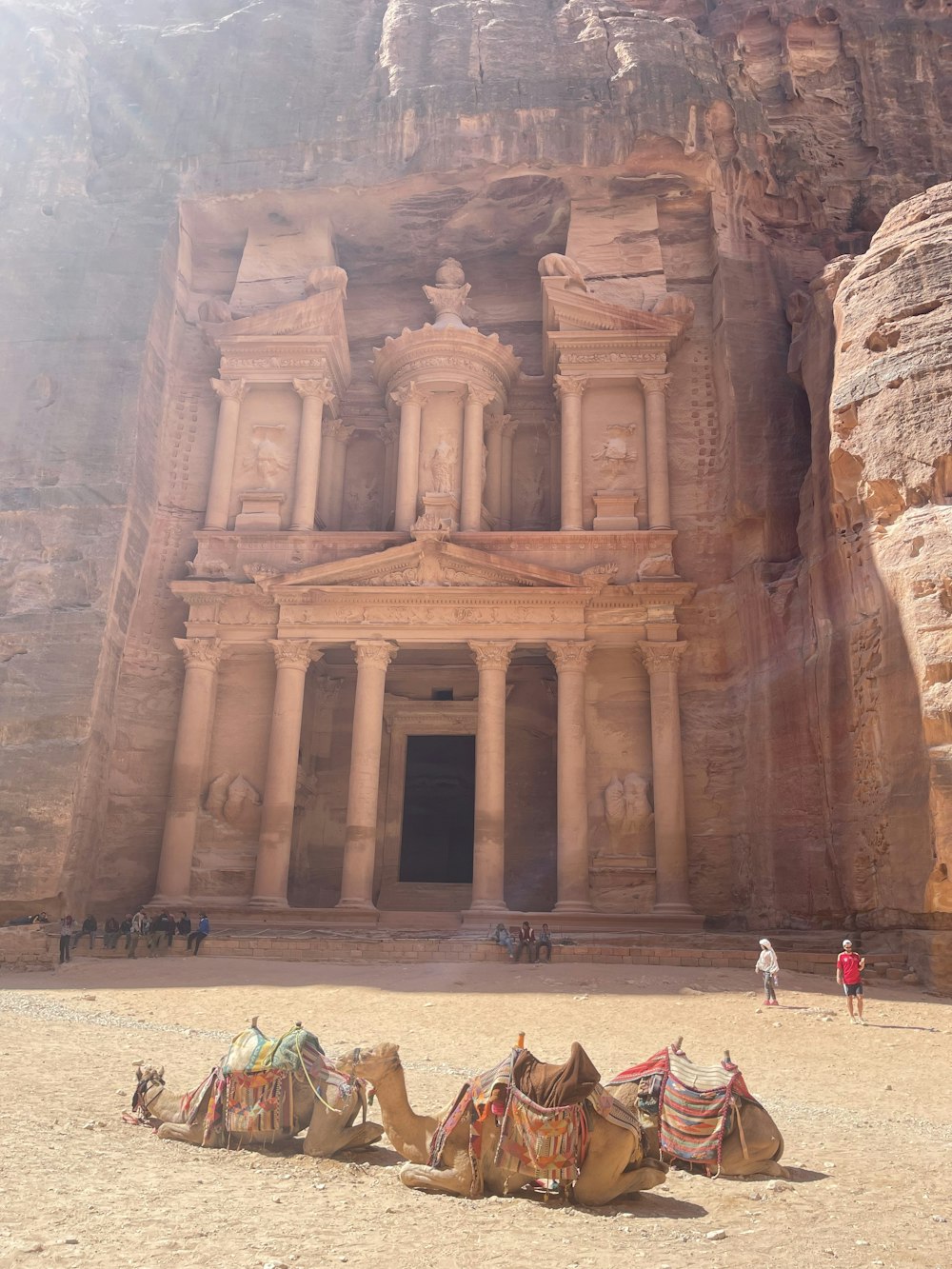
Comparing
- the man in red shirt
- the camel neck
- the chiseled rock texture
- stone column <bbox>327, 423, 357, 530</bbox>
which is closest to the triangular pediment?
the chiseled rock texture

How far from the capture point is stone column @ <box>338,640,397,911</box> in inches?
824

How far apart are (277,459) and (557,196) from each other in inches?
401

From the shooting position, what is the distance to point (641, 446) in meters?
24.8

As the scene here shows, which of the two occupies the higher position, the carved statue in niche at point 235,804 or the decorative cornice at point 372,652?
the decorative cornice at point 372,652

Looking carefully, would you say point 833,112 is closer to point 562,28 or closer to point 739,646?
point 562,28

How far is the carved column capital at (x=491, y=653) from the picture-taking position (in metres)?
22.4

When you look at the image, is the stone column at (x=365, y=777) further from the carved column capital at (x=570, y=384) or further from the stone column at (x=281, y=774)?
the carved column capital at (x=570, y=384)

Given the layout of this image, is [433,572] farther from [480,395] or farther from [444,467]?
[480,395]

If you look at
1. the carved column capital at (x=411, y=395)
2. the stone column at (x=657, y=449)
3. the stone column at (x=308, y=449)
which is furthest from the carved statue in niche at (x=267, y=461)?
the stone column at (x=657, y=449)

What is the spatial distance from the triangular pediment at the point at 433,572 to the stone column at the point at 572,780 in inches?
56.6

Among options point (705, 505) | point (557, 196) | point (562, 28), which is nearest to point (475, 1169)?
point (705, 505)

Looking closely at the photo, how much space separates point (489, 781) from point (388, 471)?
9.15m

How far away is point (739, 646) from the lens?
21984mm

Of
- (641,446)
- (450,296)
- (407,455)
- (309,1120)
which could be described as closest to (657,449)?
(641,446)
